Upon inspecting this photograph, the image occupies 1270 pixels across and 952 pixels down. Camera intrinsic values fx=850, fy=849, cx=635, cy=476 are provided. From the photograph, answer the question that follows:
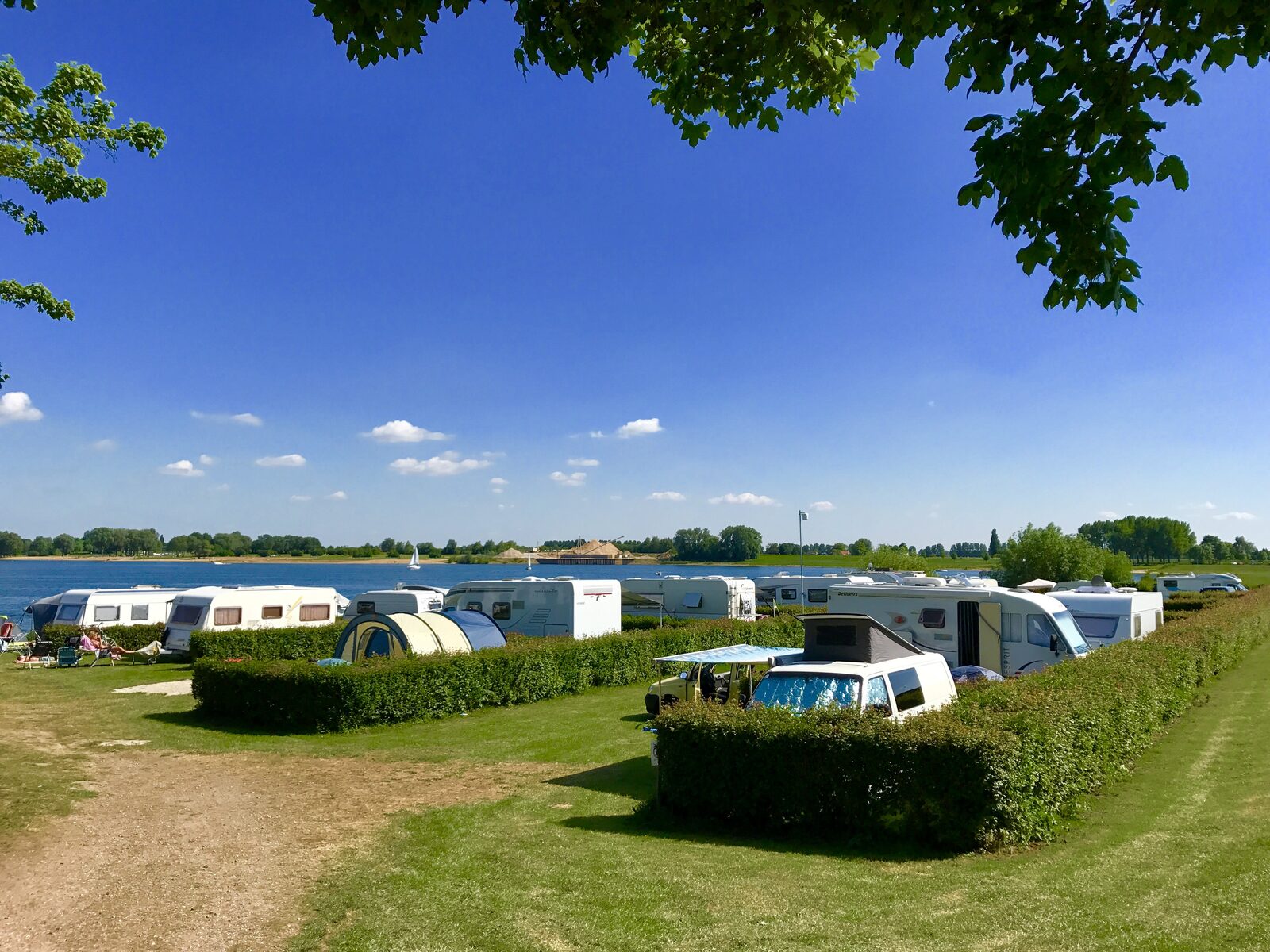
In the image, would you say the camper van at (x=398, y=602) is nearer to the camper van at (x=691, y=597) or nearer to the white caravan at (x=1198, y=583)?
the camper van at (x=691, y=597)

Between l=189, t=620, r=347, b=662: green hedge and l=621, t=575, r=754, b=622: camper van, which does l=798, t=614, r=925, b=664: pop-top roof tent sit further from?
l=621, t=575, r=754, b=622: camper van

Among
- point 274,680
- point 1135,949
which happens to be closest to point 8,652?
point 274,680

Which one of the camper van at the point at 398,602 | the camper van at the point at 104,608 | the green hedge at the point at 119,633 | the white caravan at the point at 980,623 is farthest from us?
the camper van at the point at 104,608

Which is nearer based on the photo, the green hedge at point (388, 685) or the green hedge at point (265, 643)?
the green hedge at point (388, 685)

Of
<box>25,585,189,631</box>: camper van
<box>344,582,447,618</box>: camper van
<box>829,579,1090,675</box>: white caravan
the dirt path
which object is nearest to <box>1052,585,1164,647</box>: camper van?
<box>829,579,1090,675</box>: white caravan

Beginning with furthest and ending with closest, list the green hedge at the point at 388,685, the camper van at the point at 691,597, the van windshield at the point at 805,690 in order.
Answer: the camper van at the point at 691,597
the green hedge at the point at 388,685
the van windshield at the point at 805,690

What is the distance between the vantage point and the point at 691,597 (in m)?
29.4

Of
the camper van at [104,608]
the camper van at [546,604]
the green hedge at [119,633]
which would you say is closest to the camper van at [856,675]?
the camper van at [546,604]

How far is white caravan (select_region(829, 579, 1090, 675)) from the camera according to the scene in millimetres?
18062

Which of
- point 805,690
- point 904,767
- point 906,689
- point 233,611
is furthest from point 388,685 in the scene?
point 233,611

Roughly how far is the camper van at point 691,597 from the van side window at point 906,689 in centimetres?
1764

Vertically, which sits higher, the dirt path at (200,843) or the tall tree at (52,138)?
the tall tree at (52,138)

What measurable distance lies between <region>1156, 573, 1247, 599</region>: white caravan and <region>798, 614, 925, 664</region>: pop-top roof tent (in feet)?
148

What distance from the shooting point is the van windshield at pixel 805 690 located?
984 cm
